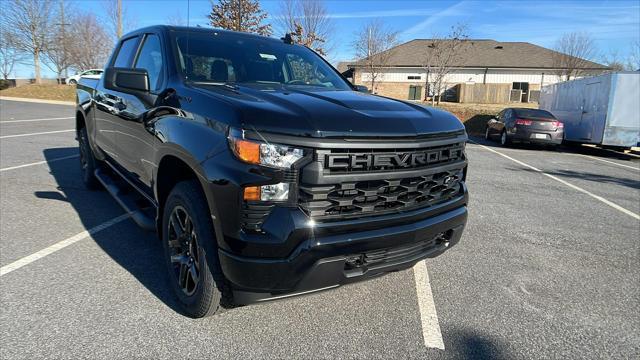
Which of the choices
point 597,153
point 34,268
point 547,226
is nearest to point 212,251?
point 34,268

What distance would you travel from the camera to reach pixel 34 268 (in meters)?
3.39

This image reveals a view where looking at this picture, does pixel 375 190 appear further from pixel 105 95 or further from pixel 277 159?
pixel 105 95

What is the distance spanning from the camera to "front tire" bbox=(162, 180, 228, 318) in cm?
244

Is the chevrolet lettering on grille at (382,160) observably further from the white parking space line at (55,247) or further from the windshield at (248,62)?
the white parking space line at (55,247)

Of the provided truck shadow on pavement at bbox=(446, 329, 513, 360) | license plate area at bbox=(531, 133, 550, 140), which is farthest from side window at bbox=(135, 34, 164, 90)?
license plate area at bbox=(531, 133, 550, 140)

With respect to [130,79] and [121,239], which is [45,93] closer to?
[121,239]

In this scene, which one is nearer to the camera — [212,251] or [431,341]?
[212,251]

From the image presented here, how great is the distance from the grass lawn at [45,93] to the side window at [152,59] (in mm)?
30231

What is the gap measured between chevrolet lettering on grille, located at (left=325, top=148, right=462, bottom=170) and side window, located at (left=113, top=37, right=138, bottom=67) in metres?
2.99

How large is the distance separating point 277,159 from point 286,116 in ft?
0.81

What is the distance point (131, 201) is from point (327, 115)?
2.55 metres

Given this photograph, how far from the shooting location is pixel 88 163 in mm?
5758

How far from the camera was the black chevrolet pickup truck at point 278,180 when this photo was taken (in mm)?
2162

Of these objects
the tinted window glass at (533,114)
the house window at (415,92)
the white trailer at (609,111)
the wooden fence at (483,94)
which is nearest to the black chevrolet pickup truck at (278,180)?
the tinted window glass at (533,114)
